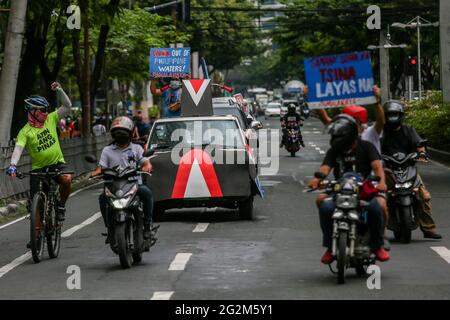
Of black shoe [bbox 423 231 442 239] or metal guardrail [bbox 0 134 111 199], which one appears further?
metal guardrail [bbox 0 134 111 199]

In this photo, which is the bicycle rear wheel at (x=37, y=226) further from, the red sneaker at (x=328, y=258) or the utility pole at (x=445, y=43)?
the utility pole at (x=445, y=43)

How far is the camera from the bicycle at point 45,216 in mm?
13703

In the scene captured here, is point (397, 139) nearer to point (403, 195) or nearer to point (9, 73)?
point (403, 195)

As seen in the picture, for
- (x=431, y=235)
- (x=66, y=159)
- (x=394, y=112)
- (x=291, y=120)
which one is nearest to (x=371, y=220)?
(x=394, y=112)

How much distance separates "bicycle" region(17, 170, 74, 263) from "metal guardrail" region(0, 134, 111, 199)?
7.76 metres

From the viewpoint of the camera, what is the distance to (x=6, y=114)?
79.7ft

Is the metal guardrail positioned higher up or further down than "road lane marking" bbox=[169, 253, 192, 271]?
higher up

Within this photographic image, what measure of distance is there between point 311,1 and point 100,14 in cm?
3603

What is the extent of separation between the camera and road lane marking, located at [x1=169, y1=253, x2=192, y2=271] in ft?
42.1

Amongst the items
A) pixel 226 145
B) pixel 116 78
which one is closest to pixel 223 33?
pixel 116 78

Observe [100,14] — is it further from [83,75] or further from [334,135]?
[334,135]

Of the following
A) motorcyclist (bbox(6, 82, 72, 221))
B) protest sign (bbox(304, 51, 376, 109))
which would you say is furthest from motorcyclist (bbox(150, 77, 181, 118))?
protest sign (bbox(304, 51, 376, 109))

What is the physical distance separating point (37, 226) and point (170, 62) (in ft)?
70.6

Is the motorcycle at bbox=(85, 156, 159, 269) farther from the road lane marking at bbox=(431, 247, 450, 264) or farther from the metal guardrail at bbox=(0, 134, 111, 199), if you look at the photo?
the metal guardrail at bbox=(0, 134, 111, 199)
